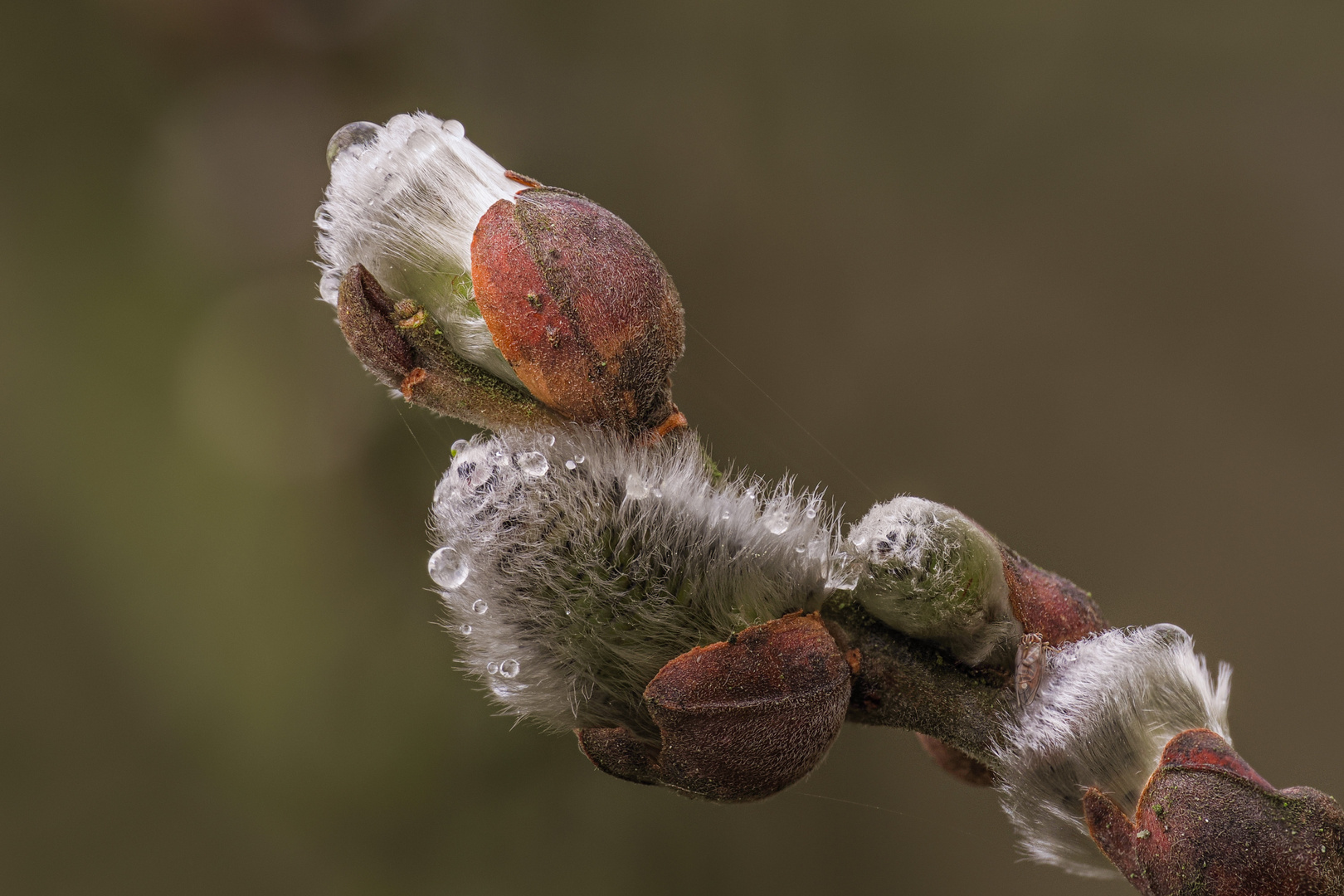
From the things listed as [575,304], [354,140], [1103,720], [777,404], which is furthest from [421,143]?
[777,404]

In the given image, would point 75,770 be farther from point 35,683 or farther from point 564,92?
point 564,92

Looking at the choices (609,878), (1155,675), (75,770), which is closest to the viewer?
(1155,675)

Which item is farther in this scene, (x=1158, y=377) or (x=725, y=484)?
(x=1158, y=377)

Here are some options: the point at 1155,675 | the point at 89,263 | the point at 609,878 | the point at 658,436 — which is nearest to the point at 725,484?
the point at 658,436

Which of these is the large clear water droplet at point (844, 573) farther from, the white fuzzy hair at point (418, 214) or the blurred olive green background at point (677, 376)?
the blurred olive green background at point (677, 376)

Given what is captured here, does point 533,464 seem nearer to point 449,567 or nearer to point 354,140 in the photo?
point 449,567

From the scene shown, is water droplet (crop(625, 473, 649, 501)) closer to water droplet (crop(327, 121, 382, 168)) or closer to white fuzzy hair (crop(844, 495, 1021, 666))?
white fuzzy hair (crop(844, 495, 1021, 666))

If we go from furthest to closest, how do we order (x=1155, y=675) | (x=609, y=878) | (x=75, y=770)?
1. (x=609, y=878)
2. (x=75, y=770)
3. (x=1155, y=675)
